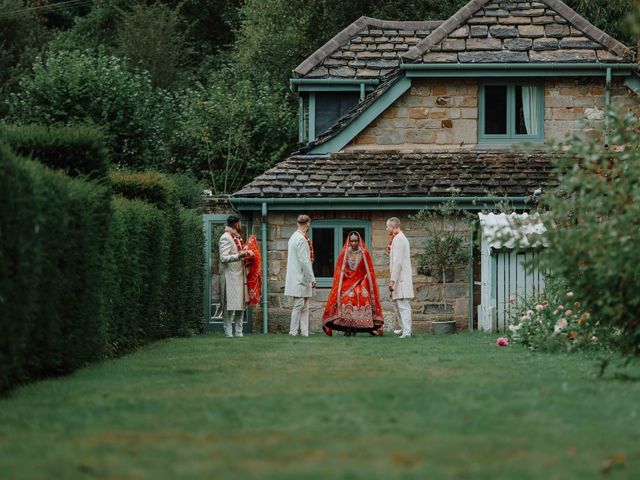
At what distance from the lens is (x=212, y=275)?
92.0 ft

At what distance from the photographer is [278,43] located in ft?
141

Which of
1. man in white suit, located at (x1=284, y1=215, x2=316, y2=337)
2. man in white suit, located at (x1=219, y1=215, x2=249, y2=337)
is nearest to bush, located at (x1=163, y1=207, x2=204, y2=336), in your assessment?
man in white suit, located at (x1=219, y1=215, x2=249, y2=337)

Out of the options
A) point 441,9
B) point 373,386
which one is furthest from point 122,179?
point 441,9

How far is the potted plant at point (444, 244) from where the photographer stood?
2444 cm

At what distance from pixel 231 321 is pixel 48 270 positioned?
10125 millimetres

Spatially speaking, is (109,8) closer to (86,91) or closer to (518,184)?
(86,91)

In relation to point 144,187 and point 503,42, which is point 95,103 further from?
point 144,187

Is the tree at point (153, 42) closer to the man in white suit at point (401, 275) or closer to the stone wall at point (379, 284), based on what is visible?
the stone wall at point (379, 284)

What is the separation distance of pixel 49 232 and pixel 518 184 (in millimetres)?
14018

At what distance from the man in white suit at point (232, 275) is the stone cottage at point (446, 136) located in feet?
8.49

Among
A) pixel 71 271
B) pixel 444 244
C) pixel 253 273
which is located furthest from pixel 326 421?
pixel 444 244

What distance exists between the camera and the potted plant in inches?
962

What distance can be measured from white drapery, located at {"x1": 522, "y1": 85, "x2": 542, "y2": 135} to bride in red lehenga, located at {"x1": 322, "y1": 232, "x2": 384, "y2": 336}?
655cm

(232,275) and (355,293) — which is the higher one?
(232,275)
